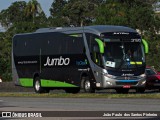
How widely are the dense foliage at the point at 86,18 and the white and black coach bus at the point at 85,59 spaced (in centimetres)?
1960

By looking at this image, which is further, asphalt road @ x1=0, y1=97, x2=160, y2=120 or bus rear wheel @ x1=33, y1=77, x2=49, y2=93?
bus rear wheel @ x1=33, y1=77, x2=49, y2=93

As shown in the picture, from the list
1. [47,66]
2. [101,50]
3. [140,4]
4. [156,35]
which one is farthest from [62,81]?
[140,4]

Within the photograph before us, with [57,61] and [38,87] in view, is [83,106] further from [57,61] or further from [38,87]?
[38,87]

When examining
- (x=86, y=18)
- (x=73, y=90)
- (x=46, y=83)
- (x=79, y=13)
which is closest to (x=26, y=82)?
(x=46, y=83)

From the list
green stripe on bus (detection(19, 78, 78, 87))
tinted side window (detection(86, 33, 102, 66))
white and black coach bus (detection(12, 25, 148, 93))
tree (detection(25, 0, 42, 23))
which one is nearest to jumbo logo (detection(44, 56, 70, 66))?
white and black coach bus (detection(12, 25, 148, 93))

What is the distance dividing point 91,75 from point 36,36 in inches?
239

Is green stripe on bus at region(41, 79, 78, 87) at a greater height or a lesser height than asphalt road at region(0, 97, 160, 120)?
lesser

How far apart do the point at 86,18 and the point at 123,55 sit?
61.0 m

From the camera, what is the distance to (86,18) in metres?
95.6

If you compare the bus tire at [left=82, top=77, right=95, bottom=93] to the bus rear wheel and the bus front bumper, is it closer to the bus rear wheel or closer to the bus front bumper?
the bus front bumper

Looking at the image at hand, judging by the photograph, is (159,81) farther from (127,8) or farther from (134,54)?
(127,8)

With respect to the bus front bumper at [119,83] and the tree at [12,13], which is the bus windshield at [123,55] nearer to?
the bus front bumper at [119,83]

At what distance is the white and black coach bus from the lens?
3469 cm

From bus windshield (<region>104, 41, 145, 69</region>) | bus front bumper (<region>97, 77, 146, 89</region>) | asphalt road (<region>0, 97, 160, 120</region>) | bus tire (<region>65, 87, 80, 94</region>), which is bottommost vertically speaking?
bus tire (<region>65, 87, 80, 94</region>)
